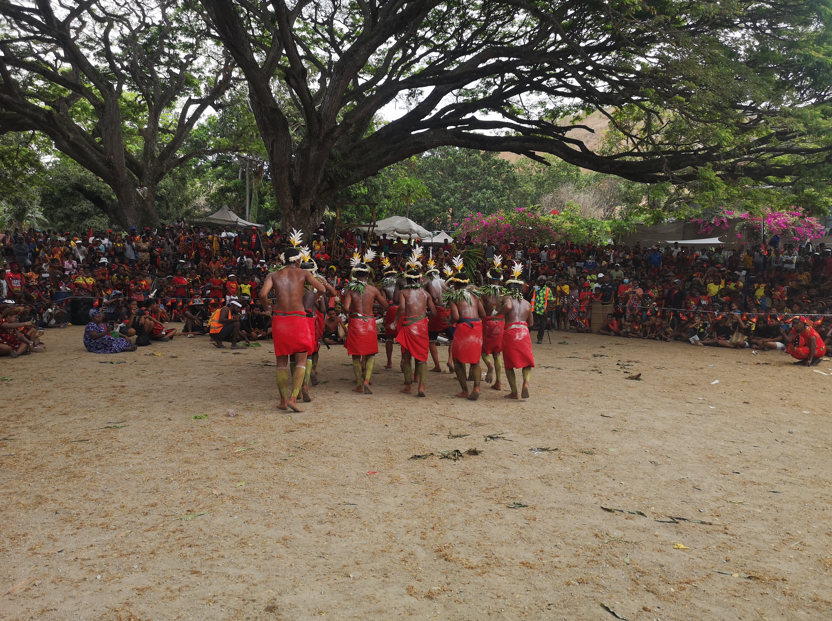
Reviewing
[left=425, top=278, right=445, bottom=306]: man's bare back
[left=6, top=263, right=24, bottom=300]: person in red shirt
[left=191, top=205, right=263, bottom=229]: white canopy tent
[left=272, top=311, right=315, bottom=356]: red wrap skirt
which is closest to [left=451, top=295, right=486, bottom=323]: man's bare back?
[left=425, top=278, right=445, bottom=306]: man's bare back

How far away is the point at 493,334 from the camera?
29.1 feet

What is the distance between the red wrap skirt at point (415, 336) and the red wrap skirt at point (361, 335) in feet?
1.37

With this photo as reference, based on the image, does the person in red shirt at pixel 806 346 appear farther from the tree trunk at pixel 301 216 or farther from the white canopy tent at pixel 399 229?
the white canopy tent at pixel 399 229

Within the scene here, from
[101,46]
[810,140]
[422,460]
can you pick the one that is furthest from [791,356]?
[101,46]

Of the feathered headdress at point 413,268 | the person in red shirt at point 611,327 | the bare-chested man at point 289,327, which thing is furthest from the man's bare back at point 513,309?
the person in red shirt at point 611,327

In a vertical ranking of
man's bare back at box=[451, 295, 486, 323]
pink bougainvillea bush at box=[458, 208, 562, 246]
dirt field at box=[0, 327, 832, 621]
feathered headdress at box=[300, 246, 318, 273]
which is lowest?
dirt field at box=[0, 327, 832, 621]

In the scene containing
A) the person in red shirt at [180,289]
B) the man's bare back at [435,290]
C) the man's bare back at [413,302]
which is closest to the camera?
the man's bare back at [413,302]

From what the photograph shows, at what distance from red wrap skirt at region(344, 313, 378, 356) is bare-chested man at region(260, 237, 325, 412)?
1028mm

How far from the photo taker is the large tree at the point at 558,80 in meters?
12.5

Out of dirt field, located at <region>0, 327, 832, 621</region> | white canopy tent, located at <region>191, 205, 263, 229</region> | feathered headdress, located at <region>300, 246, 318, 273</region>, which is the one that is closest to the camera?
dirt field, located at <region>0, 327, 832, 621</region>

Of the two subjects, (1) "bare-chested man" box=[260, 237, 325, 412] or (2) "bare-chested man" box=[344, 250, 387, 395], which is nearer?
(1) "bare-chested man" box=[260, 237, 325, 412]

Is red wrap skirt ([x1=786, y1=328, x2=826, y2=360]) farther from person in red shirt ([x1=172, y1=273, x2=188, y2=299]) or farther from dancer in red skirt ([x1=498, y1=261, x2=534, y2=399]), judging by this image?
person in red shirt ([x1=172, y1=273, x2=188, y2=299])

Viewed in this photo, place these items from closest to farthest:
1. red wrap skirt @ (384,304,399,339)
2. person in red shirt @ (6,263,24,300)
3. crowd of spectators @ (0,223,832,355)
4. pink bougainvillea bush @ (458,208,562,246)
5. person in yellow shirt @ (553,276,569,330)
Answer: red wrap skirt @ (384,304,399,339), crowd of spectators @ (0,223,832,355), person in red shirt @ (6,263,24,300), person in yellow shirt @ (553,276,569,330), pink bougainvillea bush @ (458,208,562,246)

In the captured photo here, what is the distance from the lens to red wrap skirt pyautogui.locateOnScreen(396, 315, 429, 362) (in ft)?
27.0
